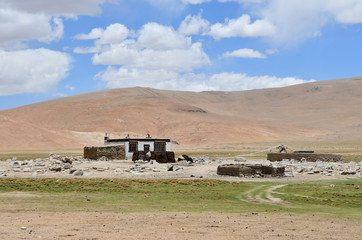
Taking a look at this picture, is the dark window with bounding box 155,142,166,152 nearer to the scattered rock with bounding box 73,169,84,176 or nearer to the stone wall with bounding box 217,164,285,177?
the stone wall with bounding box 217,164,285,177

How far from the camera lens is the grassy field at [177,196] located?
50.6 ft

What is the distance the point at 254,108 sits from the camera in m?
192

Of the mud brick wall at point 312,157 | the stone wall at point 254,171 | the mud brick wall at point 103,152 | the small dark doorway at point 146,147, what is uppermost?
the small dark doorway at point 146,147

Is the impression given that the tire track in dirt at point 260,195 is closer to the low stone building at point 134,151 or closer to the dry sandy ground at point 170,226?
the dry sandy ground at point 170,226

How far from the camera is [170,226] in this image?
1172 cm

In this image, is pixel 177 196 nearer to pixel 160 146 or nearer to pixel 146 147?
pixel 146 147

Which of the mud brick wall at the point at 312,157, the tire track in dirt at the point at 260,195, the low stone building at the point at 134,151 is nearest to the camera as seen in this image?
the tire track in dirt at the point at 260,195

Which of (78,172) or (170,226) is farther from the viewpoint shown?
(78,172)

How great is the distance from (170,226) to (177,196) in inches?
297

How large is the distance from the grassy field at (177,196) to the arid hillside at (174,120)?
63960 mm

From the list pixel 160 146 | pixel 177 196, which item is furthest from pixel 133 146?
pixel 177 196

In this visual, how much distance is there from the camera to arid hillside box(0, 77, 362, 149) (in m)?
96.5

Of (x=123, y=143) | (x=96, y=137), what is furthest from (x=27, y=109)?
(x=123, y=143)

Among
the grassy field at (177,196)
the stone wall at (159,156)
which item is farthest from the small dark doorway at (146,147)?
the grassy field at (177,196)
